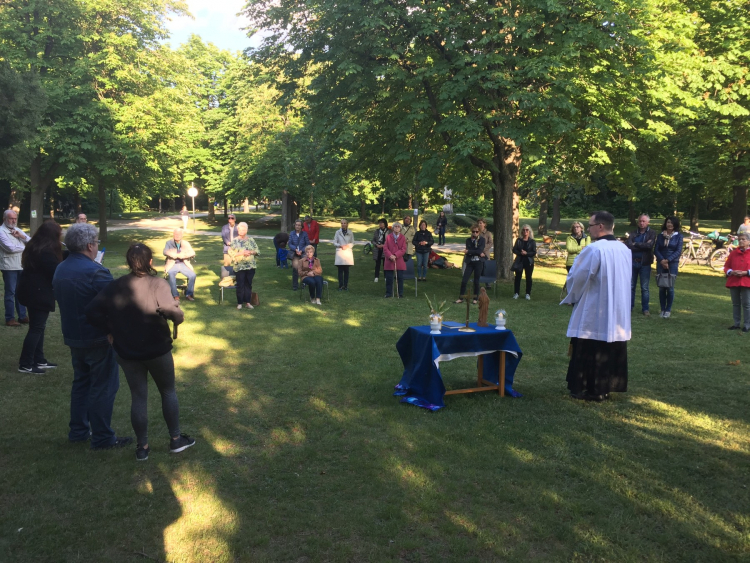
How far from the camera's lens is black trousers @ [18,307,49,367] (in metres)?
7.57

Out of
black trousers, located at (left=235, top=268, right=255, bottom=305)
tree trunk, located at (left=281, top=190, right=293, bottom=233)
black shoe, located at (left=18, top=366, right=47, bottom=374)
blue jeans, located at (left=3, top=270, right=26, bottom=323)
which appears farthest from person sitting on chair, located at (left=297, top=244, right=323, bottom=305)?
tree trunk, located at (left=281, top=190, right=293, bottom=233)

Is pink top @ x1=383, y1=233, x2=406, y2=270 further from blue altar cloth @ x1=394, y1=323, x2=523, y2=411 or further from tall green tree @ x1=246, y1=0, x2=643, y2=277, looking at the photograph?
blue altar cloth @ x1=394, y1=323, x2=523, y2=411

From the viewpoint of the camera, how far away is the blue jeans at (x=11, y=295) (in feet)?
32.6

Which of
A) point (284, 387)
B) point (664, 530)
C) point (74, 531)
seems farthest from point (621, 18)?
point (74, 531)

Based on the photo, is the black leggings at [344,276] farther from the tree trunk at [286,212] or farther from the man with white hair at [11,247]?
the tree trunk at [286,212]

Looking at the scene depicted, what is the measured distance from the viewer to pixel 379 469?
5.16m

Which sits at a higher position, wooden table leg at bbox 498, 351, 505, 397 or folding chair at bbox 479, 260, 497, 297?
folding chair at bbox 479, 260, 497, 297

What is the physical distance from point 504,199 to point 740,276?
7.51 meters

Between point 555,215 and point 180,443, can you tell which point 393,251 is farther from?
point 555,215

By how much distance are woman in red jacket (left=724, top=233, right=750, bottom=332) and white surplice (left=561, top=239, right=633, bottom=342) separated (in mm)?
5038

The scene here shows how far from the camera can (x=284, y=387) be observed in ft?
24.8

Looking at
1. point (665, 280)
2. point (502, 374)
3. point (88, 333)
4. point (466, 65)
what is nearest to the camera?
point (88, 333)

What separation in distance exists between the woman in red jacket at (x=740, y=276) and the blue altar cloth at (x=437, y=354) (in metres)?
5.81

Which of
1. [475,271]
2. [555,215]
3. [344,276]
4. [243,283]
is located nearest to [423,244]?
[344,276]
